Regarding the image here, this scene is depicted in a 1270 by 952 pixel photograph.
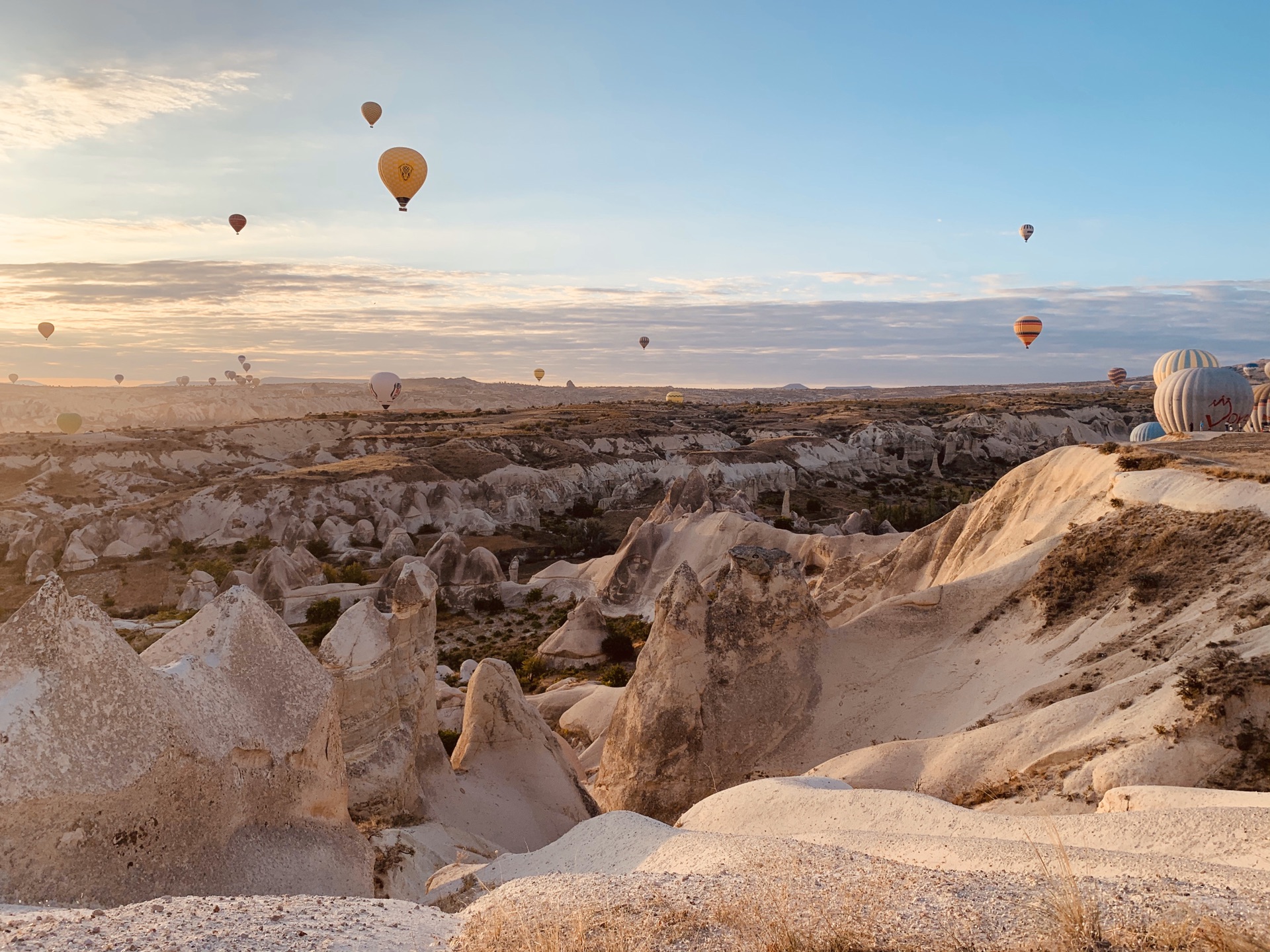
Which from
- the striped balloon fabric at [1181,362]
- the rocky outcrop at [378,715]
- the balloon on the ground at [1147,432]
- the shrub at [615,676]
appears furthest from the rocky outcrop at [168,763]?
the balloon on the ground at [1147,432]

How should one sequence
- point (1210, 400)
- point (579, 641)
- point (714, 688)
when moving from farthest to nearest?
1. point (579, 641)
2. point (1210, 400)
3. point (714, 688)

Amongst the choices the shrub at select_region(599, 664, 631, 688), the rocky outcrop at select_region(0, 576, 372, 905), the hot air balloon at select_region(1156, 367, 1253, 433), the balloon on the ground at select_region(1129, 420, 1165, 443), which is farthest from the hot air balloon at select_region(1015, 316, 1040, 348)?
the rocky outcrop at select_region(0, 576, 372, 905)

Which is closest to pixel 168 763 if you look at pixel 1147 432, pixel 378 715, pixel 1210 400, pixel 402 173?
pixel 378 715

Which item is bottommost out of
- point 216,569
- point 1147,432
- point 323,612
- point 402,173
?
point 323,612

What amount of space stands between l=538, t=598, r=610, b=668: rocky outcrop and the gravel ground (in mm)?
23939

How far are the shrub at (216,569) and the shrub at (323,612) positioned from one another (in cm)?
569

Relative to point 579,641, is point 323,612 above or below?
above

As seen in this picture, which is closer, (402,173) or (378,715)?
(378,715)

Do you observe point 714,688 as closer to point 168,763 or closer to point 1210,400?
point 168,763

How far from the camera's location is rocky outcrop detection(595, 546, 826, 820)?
15320 millimetres

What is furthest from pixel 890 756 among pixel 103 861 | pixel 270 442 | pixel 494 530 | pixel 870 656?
pixel 270 442

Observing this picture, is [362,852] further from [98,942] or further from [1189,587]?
[1189,587]

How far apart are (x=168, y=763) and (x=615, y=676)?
20.4 m

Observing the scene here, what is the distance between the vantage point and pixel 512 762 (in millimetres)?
16406
